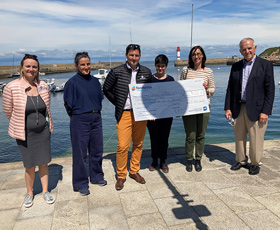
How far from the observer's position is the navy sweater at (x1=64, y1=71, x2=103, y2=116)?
351 centimetres

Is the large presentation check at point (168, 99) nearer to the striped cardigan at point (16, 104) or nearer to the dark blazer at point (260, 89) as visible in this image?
the dark blazer at point (260, 89)

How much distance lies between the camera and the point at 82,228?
9.69ft

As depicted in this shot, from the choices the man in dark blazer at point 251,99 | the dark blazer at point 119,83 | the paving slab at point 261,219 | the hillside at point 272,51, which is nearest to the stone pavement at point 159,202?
the paving slab at point 261,219

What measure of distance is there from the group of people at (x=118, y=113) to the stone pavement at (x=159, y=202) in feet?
0.62

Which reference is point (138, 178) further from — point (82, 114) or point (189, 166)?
point (82, 114)

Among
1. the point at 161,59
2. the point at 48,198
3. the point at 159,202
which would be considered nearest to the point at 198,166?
the point at 159,202

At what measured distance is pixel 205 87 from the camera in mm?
4277

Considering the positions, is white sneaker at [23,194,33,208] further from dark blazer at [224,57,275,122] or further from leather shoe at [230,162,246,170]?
dark blazer at [224,57,275,122]

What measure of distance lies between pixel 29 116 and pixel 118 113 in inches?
49.9

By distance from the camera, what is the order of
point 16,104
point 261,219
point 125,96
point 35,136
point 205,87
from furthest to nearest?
point 205,87 < point 125,96 < point 35,136 < point 16,104 < point 261,219

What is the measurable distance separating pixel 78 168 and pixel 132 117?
115cm

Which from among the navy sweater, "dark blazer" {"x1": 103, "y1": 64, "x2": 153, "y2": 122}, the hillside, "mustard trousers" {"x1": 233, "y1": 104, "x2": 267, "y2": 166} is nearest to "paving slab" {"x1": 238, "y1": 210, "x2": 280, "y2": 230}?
"mustard trousers" {"x1": 233, "y1": 104, "x2": 267, "y2": 166}

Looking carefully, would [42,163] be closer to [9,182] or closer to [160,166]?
[9,182]

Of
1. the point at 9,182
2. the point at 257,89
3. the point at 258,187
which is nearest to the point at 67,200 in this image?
the point at 9,182
